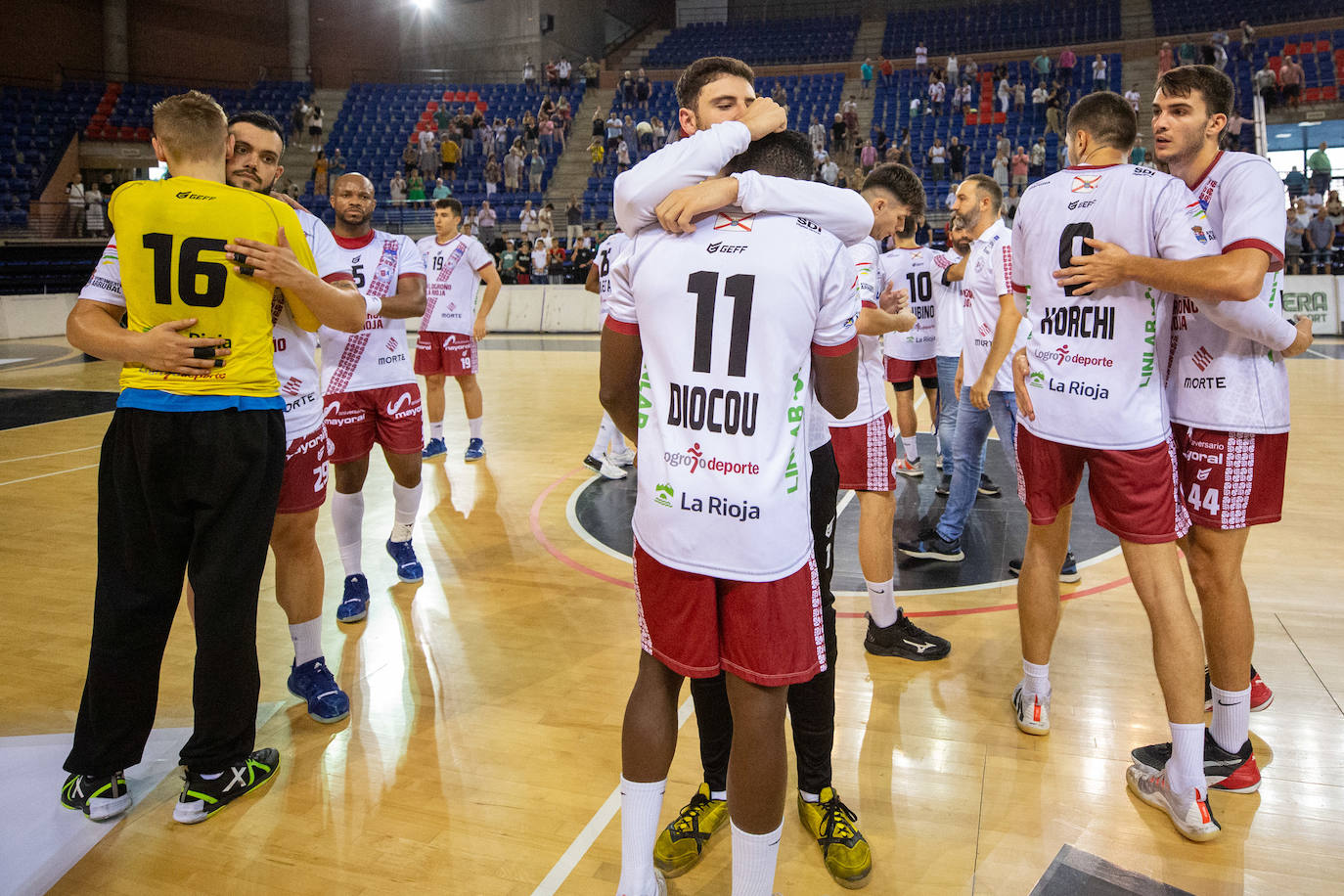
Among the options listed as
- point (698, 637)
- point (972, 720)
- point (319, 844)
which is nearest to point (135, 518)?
point (319, 844)

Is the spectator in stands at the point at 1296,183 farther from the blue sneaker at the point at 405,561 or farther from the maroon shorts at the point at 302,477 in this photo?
the maroon shorts at the point at 302,477

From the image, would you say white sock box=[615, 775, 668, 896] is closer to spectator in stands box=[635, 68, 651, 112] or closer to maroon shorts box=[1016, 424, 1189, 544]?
maroon shorts box=[1016, 424, 1189, 544]

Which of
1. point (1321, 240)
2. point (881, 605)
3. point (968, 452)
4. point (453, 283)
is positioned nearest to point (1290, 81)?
point (1321, 240)

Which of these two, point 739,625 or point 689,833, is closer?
point 739,625

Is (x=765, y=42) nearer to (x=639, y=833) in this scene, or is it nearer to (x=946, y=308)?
(x=946, y=308)

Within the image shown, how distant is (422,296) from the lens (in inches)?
171

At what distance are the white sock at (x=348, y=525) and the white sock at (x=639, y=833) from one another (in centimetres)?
283

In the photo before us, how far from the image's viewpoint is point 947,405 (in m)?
6.76

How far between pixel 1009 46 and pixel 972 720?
89.5ft

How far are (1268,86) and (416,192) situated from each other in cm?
1991

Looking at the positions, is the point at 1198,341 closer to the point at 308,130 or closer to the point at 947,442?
the point at 947,442

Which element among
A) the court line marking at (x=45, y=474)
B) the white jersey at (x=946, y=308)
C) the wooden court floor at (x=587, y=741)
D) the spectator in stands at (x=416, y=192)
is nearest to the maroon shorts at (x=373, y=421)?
the wooden court floor at (x=587, y=741)

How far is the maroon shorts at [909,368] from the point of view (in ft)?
22.7

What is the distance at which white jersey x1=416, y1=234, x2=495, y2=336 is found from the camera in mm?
7777
